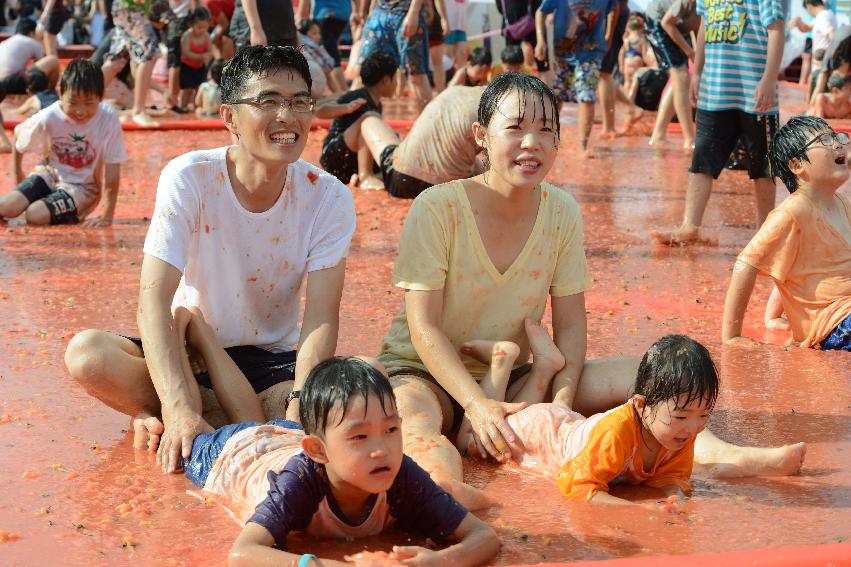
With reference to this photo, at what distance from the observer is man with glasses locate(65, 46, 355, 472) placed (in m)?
4.11

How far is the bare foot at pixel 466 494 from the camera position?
360 centimetres

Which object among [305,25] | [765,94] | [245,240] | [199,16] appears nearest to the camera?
[245,240]

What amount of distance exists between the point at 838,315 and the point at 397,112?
10307 mm

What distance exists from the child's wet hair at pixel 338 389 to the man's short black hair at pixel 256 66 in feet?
4.49

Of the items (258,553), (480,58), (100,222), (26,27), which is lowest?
(100,222)

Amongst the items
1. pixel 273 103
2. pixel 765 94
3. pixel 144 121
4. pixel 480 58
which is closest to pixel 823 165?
pixel 765 94

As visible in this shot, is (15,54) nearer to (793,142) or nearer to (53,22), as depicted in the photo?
(53,22)

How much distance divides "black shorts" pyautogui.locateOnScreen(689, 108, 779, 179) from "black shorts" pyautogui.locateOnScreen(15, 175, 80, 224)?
4.00 metres

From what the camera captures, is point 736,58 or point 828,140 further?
point 736,58

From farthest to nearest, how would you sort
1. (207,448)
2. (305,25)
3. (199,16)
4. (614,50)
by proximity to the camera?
1. (199,16)
2. (305,25)
3. (614,50)
4. (207,448)

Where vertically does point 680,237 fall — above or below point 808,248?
below

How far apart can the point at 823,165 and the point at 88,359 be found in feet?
10.5

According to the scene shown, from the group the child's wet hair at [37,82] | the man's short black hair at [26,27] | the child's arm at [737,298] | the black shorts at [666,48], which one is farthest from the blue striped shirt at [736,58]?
the man's short black hair at [26,27]

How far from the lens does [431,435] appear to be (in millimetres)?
3953
